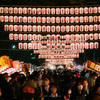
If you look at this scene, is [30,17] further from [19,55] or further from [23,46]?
[19,55]

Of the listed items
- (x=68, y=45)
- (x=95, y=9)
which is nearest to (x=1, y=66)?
(x=95, y=9)

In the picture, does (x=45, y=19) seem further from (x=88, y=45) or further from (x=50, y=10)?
(x=88, y=45)

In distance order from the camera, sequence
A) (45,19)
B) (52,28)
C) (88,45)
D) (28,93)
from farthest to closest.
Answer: (88,45)
(52,28)
(45,19)
(28,93)

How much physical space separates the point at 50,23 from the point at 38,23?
1.30 metres

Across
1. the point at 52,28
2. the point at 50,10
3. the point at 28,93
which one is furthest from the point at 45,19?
the point at 28,93

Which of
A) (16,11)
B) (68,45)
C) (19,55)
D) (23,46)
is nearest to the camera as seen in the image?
(16,11)

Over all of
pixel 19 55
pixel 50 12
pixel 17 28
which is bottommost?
pixel 19 55

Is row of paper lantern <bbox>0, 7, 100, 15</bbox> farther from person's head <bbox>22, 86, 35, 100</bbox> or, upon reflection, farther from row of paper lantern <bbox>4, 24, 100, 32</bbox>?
person's head <bbox>22, 86, 35, 100</bbox>

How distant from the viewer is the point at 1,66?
16.4 metres

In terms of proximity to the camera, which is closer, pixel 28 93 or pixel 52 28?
pixel 28 93

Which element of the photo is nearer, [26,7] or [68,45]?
[26,7]

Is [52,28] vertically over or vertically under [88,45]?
over

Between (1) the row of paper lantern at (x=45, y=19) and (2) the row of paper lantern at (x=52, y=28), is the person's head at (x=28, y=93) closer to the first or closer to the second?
(1) the row of paper lantern at (x=45, y=19)

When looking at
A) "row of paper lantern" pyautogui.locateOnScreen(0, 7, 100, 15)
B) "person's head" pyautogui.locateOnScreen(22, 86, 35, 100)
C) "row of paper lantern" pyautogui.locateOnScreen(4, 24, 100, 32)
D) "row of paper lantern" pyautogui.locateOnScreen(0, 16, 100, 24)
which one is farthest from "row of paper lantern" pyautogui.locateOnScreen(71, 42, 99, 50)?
"person's head" pyautogui.locateOnScreen(22, 86, 35, 100)
